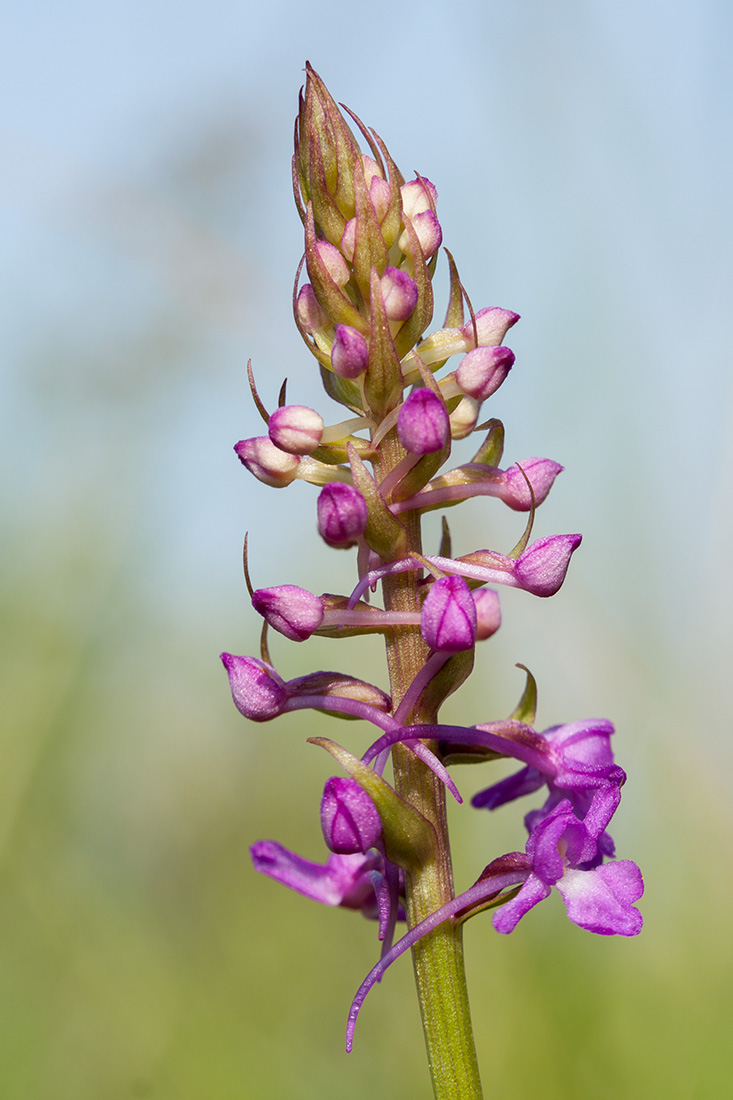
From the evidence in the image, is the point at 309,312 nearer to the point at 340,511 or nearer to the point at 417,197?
the point at 417,197

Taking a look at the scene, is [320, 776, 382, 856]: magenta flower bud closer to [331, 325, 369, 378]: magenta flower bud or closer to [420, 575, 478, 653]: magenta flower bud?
[420, 575, 478, 653]: magenta flower bud

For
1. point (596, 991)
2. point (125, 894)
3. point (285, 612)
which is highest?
point (285, 612)

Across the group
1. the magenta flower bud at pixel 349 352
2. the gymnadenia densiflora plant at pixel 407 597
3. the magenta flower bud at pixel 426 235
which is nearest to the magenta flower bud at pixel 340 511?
the gymnadenia densiflora plant at pixel 407 597

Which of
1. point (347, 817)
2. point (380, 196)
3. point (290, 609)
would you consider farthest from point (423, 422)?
point (347, 817)

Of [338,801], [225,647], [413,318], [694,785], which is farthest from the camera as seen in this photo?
[225,647]

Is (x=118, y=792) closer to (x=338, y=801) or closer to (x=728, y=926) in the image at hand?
(x=728, y=926)

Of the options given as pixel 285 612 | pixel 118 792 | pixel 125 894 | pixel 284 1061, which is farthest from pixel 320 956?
pixel 285 612
